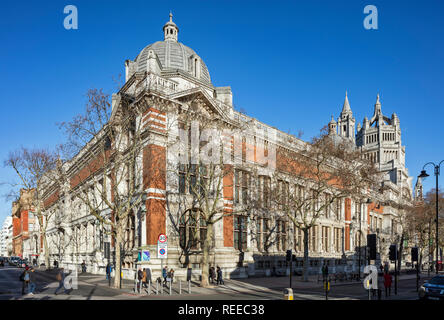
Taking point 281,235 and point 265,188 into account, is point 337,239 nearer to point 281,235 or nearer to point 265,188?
point 281,235

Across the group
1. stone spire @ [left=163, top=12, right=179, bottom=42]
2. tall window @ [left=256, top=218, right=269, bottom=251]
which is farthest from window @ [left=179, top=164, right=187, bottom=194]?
stone spire @ [left=163, top=12, right=179, bottom=42]

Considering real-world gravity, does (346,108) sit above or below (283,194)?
above

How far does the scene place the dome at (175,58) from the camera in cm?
4675

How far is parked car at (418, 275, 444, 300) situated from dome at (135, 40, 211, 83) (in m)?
34.3

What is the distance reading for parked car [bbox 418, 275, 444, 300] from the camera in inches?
826

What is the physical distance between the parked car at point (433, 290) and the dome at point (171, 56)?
34324mm

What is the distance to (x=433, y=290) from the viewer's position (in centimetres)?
2144

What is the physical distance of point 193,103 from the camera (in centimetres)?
3741

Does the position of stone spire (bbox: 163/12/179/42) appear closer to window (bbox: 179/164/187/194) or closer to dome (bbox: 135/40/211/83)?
dome (bbox: 135/40/211/83)

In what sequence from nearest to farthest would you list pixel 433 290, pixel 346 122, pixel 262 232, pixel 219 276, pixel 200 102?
pixel 433 290, pixel 219 276, pixel 200 102, pixel 262 232, pixel 346 122

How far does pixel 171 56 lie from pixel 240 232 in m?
23.7

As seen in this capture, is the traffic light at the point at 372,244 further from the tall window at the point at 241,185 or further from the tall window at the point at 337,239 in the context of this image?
the tall window at the point at 337,239

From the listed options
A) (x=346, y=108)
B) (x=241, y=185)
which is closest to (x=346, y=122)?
(x=346, y=108)
